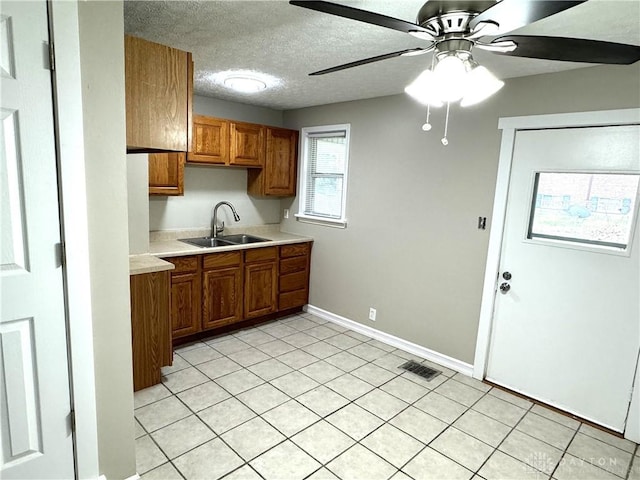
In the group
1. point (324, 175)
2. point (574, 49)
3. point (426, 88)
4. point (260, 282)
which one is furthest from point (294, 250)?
point (574, 49)

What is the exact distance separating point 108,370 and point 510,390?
281 cm

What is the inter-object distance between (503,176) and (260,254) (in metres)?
2.35

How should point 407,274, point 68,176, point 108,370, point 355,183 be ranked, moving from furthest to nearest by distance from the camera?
point 355,183
point 407,274
point 108,370
point 68,176

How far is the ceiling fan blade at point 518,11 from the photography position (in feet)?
3.42

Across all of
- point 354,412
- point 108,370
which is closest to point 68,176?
point 108,370

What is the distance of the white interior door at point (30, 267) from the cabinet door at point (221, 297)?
1.84 meters

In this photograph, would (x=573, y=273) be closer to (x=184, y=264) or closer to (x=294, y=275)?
(x=294, y=275)

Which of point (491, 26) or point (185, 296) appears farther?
point (185, 296)

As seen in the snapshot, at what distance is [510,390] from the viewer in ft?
9.50

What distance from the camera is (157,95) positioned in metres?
1.95

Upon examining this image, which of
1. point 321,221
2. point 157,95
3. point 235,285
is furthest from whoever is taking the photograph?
point 321,221

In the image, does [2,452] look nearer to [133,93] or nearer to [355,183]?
[133,93]

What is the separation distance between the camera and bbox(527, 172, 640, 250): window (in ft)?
7.68

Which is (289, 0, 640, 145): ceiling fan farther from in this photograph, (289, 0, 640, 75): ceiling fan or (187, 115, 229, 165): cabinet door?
(187, 115, 229, 165): cabinet door
